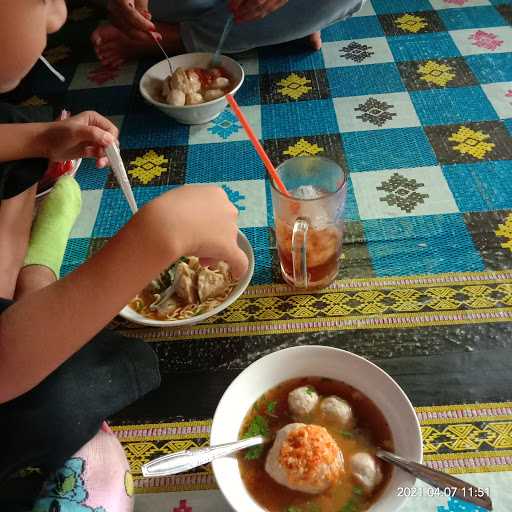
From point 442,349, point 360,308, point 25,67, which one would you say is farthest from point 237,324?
point 25,67

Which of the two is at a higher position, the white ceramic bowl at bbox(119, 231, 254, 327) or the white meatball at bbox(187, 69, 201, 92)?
the white meatball at bbox(187, 69, 201, 92)

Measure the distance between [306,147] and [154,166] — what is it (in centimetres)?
34

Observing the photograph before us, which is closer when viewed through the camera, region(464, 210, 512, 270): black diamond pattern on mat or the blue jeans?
region(464, 210, 512, 270): black diamond pattern on mat

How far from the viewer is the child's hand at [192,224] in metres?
0.56

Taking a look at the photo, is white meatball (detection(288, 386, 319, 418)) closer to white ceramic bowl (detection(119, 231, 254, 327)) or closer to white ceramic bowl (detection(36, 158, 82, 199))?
white ceramic bowl (detection(119, 231, 254, 327))

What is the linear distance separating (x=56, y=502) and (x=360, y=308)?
1.66 feet

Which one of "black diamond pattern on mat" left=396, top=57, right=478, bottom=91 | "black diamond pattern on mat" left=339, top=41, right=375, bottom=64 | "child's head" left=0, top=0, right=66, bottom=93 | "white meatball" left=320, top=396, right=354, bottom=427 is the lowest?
"black diamond pattern on mat" left=396, top=57, right=478, bottom=91

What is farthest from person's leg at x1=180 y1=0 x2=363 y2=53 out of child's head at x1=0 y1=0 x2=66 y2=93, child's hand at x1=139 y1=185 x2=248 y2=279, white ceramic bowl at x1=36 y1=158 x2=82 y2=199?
child's hand at x1=139 y1=185 x2=248 y2=279

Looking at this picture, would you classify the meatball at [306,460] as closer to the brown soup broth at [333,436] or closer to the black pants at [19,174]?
the brown soup broth at [333,436]

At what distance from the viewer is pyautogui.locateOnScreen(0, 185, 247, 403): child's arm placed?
549 millimetres

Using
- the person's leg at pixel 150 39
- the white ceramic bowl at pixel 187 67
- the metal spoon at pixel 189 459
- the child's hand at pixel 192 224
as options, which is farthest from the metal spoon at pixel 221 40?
the metal spoon at pixel 189 459

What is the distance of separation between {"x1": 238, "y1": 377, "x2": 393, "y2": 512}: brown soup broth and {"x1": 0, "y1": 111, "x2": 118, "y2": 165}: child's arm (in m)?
0.54

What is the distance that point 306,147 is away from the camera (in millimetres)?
1149

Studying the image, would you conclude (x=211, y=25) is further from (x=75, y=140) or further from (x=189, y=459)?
(x=189, y=459)
